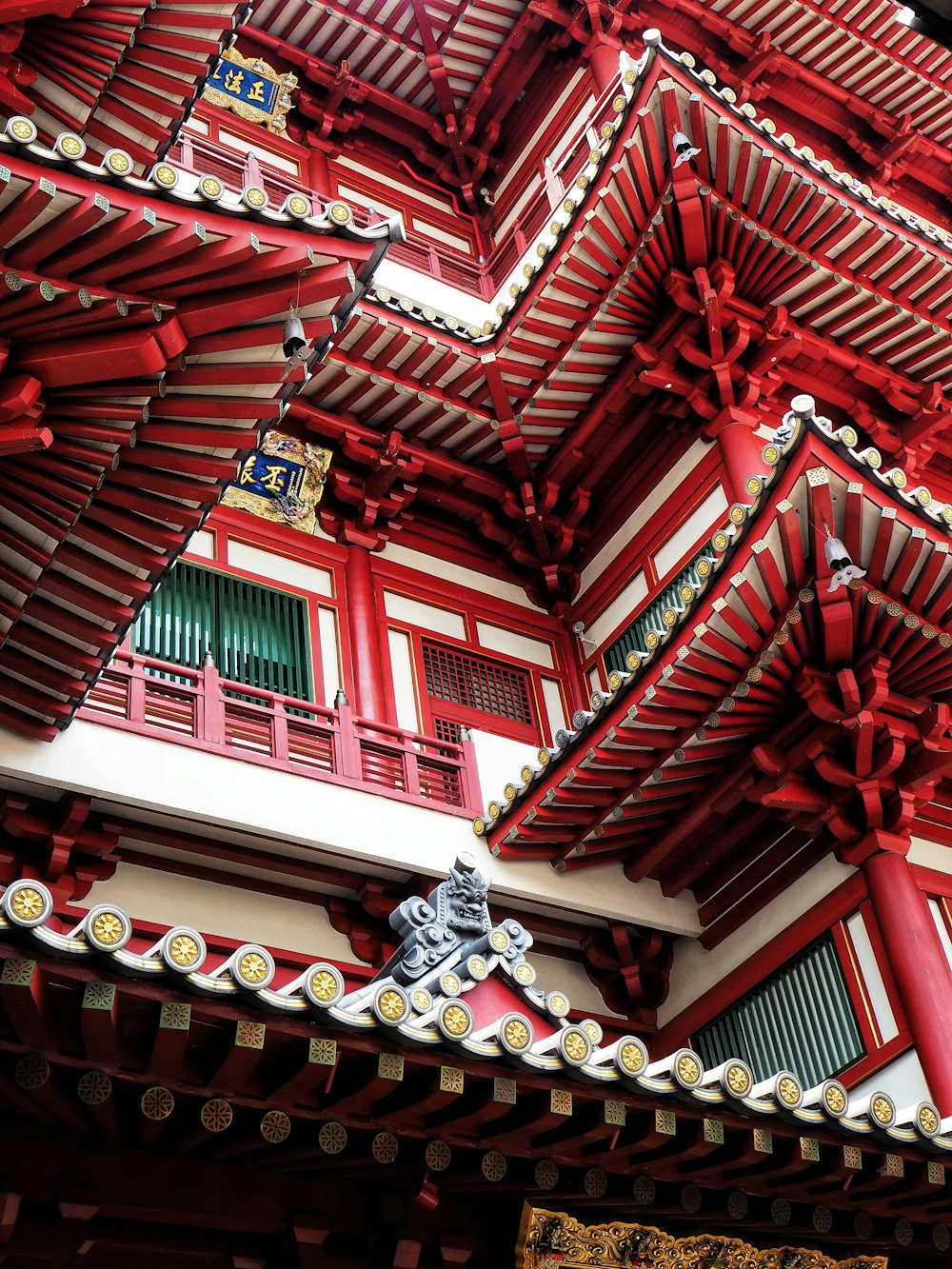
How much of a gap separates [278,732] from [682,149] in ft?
21.6

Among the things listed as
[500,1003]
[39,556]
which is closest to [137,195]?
[39,556]

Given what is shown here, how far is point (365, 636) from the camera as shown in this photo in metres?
12.8

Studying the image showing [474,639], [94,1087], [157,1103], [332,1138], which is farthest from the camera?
[474,639]

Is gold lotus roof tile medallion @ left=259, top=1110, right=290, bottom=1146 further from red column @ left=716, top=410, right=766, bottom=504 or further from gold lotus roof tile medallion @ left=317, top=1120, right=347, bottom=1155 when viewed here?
red column @ left=716, top=410, right=766, bottom=504

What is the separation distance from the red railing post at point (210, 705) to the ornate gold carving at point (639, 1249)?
513cm

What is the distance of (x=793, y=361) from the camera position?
13914mm

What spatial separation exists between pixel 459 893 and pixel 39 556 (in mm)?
3386

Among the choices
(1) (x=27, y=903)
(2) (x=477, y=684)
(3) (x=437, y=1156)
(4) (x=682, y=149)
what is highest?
(4) (x=682, y=149)

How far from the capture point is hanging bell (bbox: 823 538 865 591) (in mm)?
9305

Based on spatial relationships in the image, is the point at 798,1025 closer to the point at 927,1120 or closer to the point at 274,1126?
the point at 927,1120

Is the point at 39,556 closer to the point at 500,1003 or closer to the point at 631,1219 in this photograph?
the point at 500,1003

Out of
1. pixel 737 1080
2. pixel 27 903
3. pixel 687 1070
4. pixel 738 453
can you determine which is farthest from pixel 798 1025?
pixel 27 903

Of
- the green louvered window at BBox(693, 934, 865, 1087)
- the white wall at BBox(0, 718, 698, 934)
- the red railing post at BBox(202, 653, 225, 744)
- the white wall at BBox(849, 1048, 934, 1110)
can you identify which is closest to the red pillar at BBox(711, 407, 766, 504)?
the white wall at BBox(0, 718, 698, 934)

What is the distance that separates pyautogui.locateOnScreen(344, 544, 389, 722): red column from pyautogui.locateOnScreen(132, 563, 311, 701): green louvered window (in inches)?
19.2
